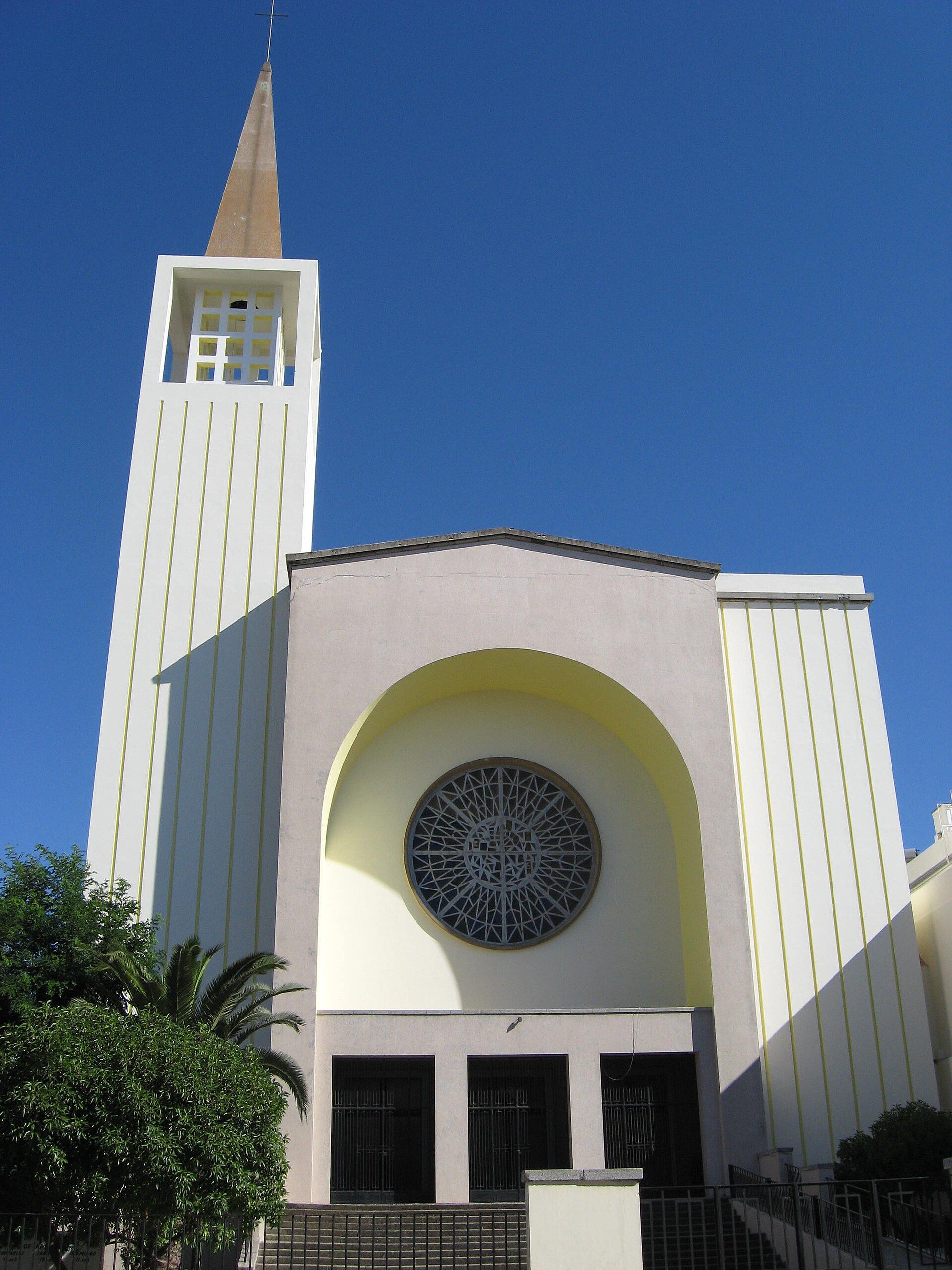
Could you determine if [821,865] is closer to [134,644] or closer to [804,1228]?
[804,1228]

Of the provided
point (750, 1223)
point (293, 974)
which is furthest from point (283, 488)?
point (750, 1223)

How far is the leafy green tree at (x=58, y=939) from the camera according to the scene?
1170 centimetres

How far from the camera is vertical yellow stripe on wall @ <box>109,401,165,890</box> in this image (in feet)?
53.1

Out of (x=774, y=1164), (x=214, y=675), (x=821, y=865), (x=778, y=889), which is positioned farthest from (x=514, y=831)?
(x=774, y=1164)

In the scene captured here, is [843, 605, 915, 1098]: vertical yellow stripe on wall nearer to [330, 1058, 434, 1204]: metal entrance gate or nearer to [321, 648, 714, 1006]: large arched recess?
[321, 648, 714, 1006]: large arched recess

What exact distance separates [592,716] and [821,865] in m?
3.96

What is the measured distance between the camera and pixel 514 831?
1703 centimetres

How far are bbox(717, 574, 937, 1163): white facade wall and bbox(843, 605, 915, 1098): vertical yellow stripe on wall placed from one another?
18mm

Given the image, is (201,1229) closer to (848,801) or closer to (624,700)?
(624,700)

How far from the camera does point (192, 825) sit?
16.2 metres

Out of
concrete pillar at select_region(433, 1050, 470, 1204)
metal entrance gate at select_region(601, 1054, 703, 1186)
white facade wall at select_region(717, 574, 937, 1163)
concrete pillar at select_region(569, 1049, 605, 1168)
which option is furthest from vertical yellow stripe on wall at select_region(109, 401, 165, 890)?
white facade wall at select_region(717, 574, 937, 1163)

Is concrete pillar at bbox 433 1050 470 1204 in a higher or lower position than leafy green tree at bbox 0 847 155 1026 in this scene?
lower

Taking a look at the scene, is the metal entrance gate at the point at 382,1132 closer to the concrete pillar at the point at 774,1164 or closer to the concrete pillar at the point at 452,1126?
the concrete pillar at the point at 452,1126

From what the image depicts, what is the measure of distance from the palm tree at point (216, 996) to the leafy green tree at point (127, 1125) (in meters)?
1.24
